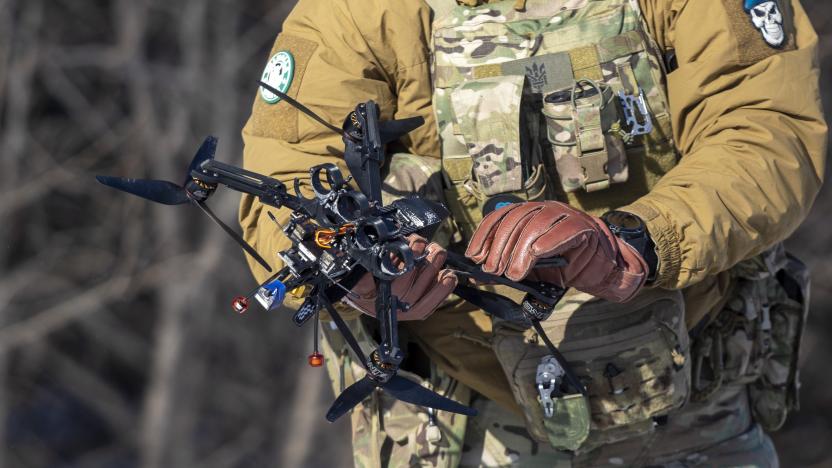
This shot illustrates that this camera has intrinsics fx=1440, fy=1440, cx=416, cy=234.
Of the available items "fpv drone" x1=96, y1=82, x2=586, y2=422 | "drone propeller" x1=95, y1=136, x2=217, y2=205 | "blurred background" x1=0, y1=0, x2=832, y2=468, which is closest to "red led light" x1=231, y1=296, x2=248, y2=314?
"fpv drone" x1=96, y1=82, x2=586, y2=422

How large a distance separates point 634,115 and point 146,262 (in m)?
6.08

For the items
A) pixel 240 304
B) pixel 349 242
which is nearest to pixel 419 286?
pixel 349 242

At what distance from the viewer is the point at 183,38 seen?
8.77m

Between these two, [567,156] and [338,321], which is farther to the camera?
[567,156]

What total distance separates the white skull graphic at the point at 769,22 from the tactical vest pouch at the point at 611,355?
0.53 meters

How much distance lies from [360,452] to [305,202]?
3.12ft

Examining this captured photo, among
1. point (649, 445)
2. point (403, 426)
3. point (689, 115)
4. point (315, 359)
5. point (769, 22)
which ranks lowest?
point (649, 445)

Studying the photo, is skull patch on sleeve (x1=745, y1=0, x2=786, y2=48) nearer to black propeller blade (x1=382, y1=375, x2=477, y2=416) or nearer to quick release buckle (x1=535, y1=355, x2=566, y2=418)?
quick release buckle (x1=535, y1=355, x2=566, y2=418)

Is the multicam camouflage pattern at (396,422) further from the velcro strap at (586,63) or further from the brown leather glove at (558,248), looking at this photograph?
the brown leather glove at (558,248)

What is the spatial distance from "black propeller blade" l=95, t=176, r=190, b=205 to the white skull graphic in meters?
1.16

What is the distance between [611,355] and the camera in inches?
112

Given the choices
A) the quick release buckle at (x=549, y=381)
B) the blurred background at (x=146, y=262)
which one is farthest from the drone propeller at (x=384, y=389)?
the blurred background at (x=146, y=262)

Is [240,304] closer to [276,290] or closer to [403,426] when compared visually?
[276,290]

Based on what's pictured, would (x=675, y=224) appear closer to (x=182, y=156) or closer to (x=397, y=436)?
(x=397, y=436)
